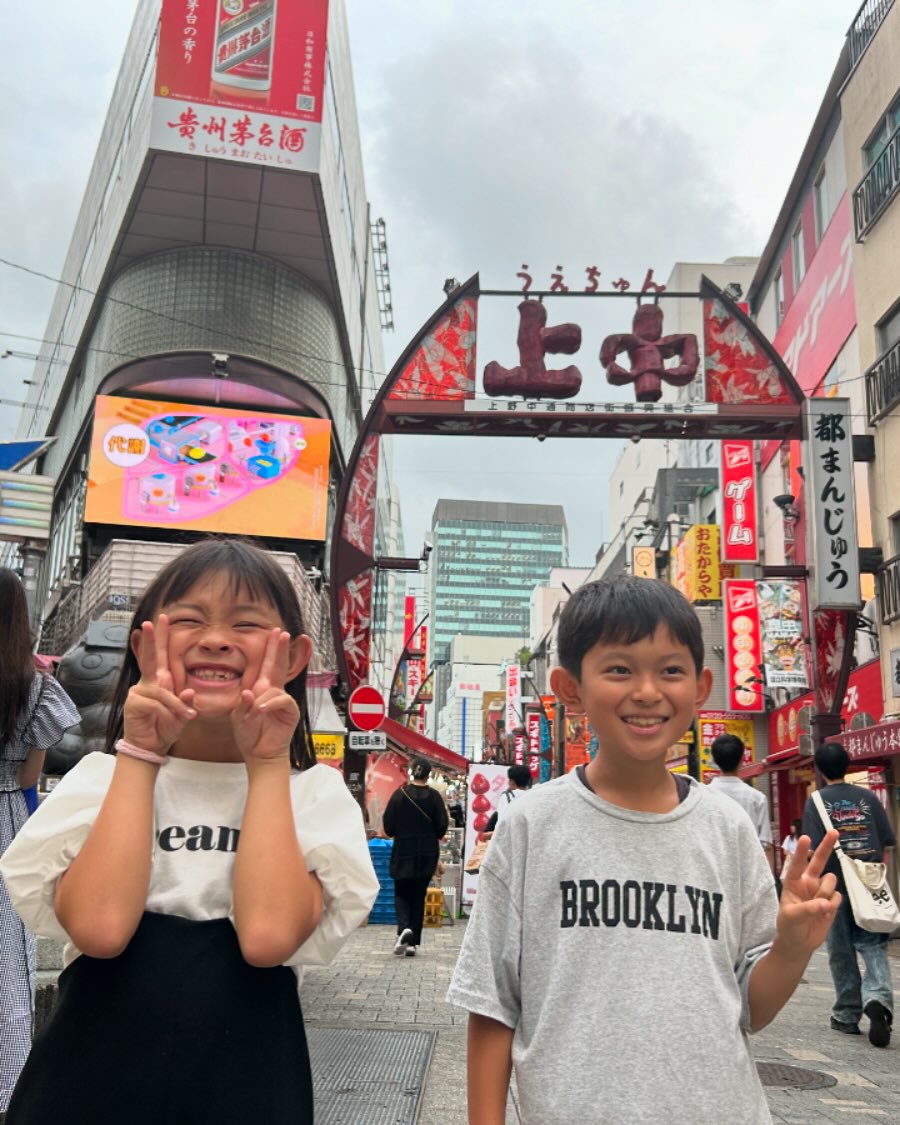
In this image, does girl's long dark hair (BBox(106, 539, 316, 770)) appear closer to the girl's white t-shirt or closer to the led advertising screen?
the girl's white t-shirt

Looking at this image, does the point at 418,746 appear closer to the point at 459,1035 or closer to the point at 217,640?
the point at 459,1035

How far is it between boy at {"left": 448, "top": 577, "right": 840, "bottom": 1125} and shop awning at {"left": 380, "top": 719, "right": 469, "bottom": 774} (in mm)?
17366

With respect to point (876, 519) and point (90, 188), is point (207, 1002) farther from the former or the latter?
point (90, 188)

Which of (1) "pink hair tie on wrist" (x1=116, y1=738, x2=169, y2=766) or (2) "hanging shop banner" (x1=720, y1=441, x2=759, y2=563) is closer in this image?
(1) "pink hair tie on wrist" (x1=116, y1=738, x2=169, y2=766)

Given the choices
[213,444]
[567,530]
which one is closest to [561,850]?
[213,444]

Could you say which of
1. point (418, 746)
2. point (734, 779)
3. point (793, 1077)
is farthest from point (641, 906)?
point (418, 746)

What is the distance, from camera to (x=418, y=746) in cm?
2366

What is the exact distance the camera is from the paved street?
436 cm

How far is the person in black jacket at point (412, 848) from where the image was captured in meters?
9.56

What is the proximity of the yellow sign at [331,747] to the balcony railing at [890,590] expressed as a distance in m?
9.97

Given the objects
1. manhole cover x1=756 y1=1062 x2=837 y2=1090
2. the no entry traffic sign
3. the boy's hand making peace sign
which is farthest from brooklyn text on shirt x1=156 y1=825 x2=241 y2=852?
the no entry traffic sign

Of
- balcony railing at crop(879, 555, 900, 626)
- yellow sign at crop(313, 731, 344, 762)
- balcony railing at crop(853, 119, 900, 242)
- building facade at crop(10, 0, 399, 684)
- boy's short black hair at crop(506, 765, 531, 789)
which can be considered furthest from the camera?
building facade at crop(10, 0, 399, 684)

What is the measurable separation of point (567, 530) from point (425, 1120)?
6460 inches

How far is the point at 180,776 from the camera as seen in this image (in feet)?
5.58
